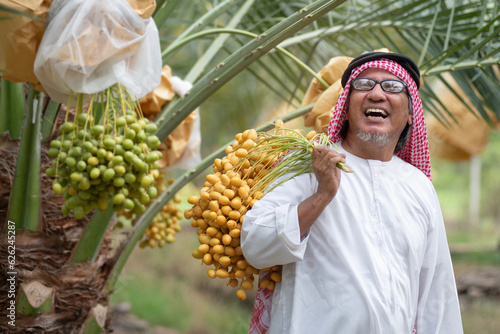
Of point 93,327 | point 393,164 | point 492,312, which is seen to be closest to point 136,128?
point 393,164

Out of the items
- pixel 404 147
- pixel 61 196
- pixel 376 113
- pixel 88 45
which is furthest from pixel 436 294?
pixel 61 196

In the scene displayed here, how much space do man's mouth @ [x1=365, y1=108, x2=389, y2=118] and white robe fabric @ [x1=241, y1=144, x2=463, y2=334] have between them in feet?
0.48

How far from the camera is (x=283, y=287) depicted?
170 centimetres

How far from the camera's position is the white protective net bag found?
5.72 ft

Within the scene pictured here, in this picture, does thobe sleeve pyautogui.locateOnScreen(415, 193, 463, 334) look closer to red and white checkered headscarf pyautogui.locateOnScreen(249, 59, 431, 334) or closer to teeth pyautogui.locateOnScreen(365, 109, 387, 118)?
red and white checkered headscarf pyautogui.locateOnScreen(249, 59, 431, 334)

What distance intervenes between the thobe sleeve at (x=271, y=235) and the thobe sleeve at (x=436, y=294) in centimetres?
44

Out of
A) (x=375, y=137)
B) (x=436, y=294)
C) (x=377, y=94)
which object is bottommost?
(x=436, y=294)

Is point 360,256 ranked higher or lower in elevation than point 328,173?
lower

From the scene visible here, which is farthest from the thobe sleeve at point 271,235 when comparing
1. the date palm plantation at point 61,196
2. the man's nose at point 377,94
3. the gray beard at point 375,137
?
the date palm plantation at point 61,196

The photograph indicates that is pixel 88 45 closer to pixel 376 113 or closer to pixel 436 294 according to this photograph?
pixel 376 113

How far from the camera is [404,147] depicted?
193 centimetres

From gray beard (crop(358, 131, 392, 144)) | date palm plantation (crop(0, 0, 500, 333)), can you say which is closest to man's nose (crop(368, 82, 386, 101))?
gray beard (crop(358, 131, 392, 144))

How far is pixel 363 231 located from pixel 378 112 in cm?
37

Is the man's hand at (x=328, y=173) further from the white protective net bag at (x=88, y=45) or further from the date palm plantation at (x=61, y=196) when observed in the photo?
the white protective net bag at (x=88, y=45)
